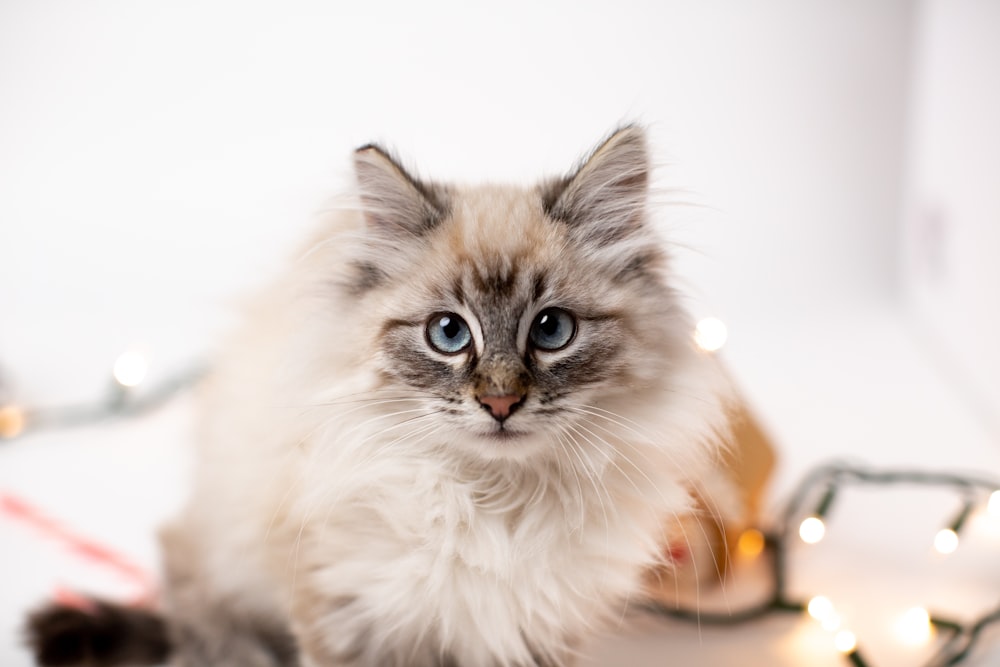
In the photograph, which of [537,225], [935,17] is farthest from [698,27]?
[537,225]

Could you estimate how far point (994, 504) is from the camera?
213cm

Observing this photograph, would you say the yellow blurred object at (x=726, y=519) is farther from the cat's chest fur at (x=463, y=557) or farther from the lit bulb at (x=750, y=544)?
the cat's chest fur at (x=463, y=557)

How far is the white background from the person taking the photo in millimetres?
2805

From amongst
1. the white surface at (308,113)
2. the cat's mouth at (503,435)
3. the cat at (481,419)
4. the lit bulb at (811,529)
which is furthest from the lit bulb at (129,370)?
the lit bulb at (811,529)

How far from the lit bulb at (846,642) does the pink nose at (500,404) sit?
3.01 ft

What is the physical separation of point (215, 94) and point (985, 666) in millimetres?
2697

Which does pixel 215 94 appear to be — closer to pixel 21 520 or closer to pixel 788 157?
pixel 21 520

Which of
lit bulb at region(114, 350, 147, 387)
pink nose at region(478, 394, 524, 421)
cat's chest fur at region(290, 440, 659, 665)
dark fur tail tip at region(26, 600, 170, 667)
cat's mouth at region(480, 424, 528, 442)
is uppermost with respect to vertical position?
pink nose at region(478, 394, 524, 421)

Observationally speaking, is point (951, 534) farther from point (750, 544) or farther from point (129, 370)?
point (129, 370)

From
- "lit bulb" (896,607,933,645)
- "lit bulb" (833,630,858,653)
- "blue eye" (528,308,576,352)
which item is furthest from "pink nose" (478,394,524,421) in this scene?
"lit bulb" (896,607,933,645)

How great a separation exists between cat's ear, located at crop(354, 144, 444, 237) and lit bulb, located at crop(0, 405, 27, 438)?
1.51m

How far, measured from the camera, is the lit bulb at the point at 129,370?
2678mm

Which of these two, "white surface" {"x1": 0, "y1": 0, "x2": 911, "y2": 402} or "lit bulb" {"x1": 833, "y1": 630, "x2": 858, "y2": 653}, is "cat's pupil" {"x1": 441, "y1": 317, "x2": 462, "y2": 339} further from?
"white surface" {"x1": 0, "y1": 0, "x2": 911, "y2": 402}

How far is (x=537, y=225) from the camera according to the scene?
1462mm
